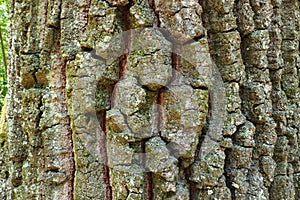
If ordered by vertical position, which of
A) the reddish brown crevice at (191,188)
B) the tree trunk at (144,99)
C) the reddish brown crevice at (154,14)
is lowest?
the reddish brown crevice at (191,188)

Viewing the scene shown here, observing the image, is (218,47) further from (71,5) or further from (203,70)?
(71,5)

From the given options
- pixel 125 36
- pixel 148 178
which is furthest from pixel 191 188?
pixel 125 36

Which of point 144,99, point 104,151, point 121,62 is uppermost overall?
point 121,62

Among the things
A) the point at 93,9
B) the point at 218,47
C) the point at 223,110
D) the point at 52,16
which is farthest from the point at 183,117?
the point at 52,16

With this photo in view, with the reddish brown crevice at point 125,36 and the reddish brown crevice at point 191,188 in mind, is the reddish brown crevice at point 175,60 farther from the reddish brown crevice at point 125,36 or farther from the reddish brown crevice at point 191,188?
the reddish brown crevice at point 191,188

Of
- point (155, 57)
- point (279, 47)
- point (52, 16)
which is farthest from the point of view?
point (279, 47)

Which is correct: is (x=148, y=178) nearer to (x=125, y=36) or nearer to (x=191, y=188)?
(x=191, y=188)

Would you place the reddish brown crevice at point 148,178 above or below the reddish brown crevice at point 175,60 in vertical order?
below

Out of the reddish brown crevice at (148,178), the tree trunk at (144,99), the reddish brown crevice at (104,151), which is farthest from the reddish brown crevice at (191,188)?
the reddish brown crevice at (104,151)
